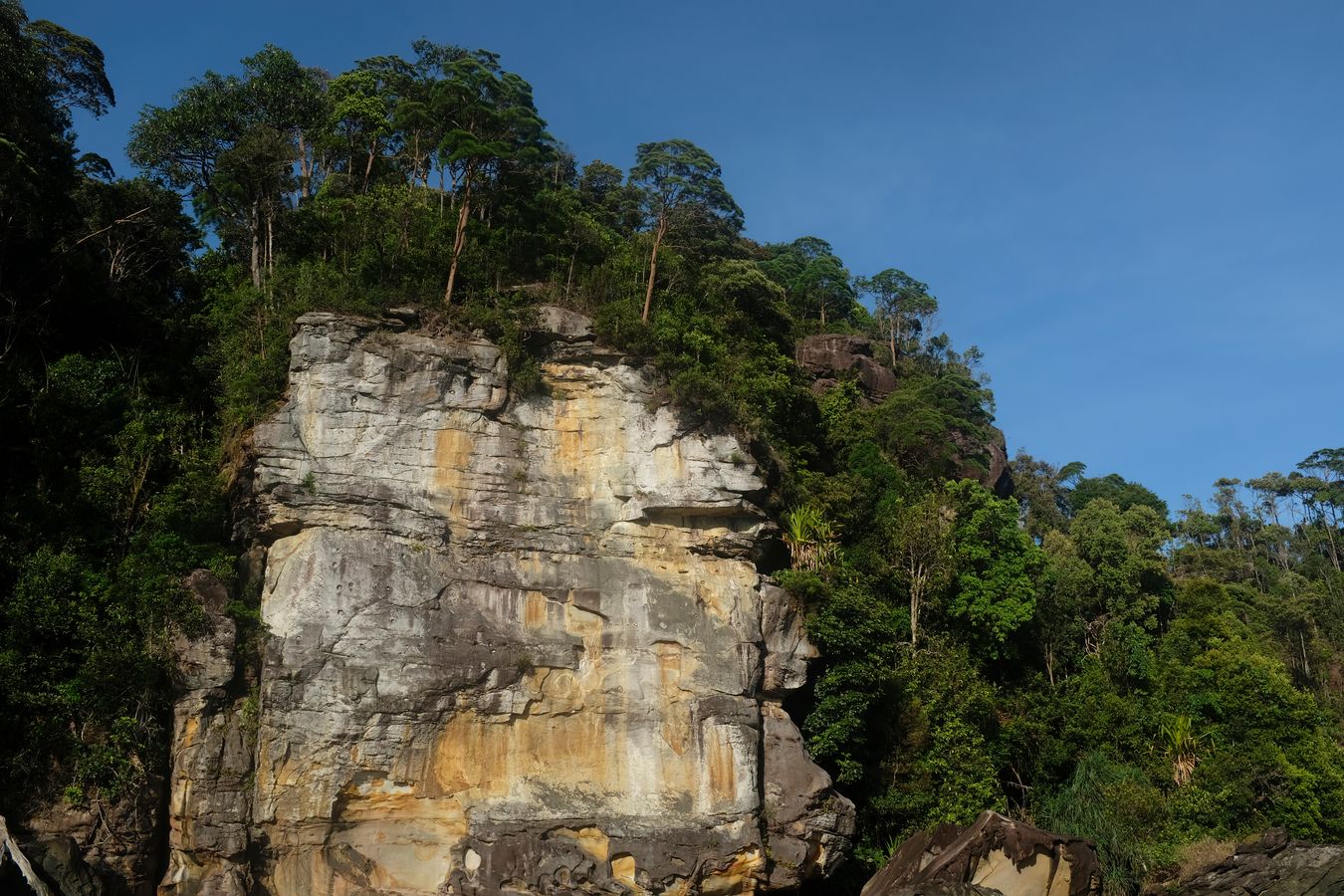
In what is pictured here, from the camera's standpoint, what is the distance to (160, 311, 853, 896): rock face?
1809 cm

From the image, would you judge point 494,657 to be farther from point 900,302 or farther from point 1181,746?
point 900,302

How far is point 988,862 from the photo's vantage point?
795 inches

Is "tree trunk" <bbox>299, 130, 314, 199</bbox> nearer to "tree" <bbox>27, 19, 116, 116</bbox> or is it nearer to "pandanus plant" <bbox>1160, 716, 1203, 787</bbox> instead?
"tree" <bbox>27, 19, 116, 116</bbox>

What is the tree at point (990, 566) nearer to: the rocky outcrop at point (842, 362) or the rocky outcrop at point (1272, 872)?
the rocky outcrop at point (1272, 872)

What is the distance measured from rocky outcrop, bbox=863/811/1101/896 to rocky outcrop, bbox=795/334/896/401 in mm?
15650

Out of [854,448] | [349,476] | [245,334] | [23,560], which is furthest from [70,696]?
[854,448]

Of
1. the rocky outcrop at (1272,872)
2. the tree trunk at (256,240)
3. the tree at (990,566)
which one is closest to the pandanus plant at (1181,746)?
the rocky outcrop at (1272,872)

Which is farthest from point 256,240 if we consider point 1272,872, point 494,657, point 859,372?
point 1272,872

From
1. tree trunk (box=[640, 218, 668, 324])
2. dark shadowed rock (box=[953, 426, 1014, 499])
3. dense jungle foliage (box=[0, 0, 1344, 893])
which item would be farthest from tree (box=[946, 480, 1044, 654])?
tree trunk (box=[640, 218, 668, 324])

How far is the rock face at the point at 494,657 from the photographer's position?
59.4 ft

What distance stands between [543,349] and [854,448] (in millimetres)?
9840

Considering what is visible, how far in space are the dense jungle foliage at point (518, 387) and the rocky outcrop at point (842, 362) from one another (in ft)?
6.03

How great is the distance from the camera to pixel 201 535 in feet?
65.5

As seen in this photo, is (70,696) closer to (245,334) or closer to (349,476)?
(349,476)
